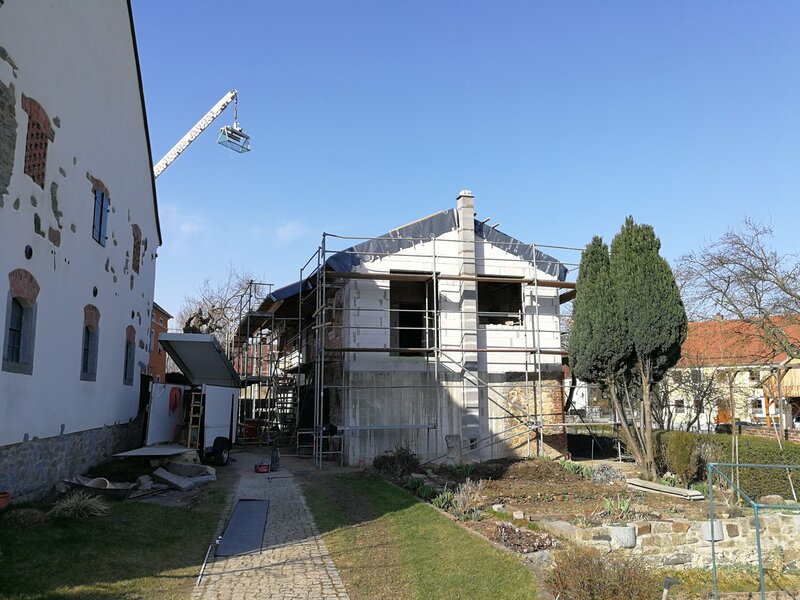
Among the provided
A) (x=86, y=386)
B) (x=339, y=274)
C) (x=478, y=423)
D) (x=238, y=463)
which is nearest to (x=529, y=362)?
(x=478, y=423)

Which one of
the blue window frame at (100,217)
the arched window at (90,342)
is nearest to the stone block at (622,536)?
the arched window at (90,342)

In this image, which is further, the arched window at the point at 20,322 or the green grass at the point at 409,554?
the arched window at the point at 20,322

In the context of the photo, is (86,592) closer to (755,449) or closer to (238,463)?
(238,463)

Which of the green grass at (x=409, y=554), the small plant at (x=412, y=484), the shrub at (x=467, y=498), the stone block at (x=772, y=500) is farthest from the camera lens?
the small plant at (x=412, y=484)

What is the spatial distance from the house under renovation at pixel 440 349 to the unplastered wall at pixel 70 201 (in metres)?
5.54

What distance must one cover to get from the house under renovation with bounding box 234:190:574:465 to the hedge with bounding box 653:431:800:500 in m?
4.57

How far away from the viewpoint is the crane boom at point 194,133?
44344mm

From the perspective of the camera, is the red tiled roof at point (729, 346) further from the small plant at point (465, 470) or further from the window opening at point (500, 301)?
the small plant at point (465, 470)

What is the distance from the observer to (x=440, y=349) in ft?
58.6

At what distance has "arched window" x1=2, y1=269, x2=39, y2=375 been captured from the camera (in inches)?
349

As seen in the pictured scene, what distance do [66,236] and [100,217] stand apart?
A: 2.36 m

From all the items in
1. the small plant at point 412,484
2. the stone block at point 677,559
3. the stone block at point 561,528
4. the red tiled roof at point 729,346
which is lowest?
the stone block at point 677,559

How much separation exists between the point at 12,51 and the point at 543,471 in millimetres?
13386

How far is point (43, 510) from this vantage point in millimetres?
9156
